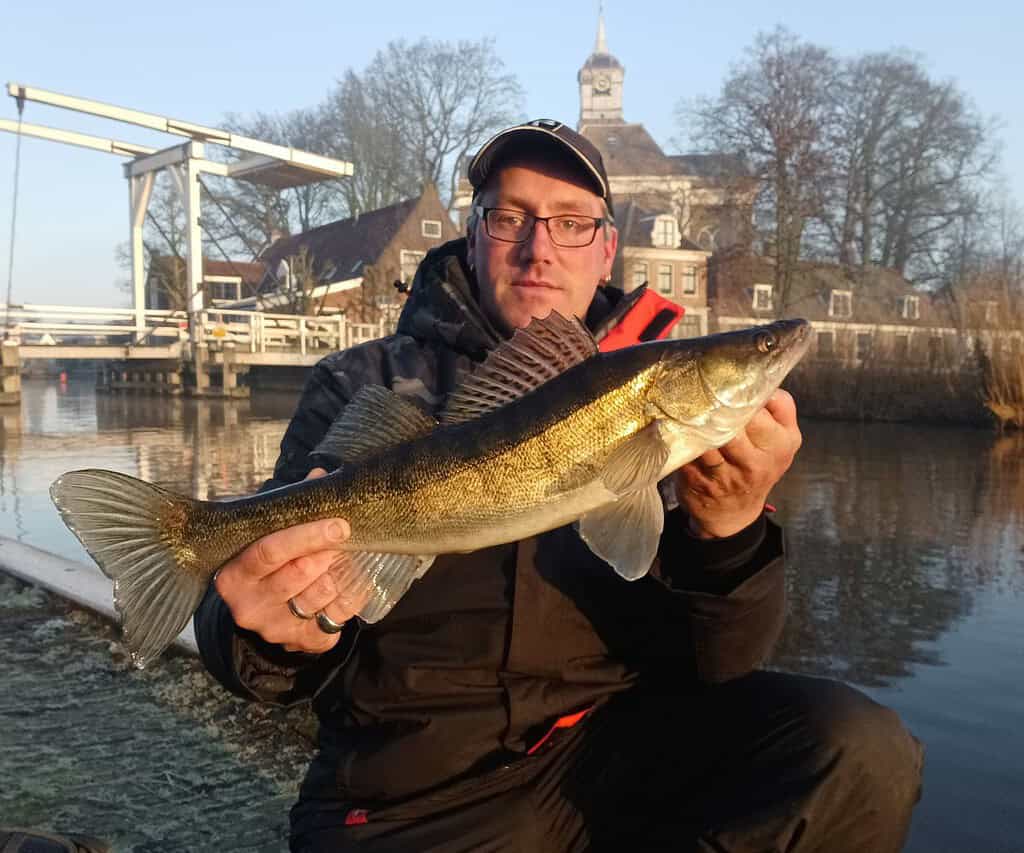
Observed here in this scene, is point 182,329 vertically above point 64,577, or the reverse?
point 182,329

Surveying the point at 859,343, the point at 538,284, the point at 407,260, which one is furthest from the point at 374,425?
the point at 407,260

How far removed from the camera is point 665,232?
43844 millimetres

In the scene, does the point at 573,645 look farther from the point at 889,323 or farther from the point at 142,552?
the point at 889,323

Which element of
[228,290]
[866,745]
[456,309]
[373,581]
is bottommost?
[866,745]

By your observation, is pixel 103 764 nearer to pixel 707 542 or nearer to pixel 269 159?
pixel 707 542

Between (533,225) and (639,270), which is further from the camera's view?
(639,270)

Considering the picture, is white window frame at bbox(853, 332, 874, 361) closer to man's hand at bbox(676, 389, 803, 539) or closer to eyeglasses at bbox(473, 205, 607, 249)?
eyeglasses at bbox(473, 205, 607, 249)

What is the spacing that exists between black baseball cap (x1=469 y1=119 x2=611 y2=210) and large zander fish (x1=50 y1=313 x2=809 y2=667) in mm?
1085

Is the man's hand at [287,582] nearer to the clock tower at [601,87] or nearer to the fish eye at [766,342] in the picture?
the fish eye at [766,342]

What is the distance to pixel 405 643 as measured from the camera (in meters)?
2.68

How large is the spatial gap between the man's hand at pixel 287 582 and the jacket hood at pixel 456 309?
1.00 metres

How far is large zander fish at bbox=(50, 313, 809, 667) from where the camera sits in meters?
2.40

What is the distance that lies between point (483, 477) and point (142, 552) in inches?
41.5

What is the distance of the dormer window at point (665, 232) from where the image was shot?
43.5m
